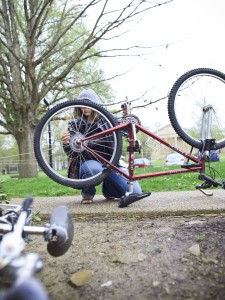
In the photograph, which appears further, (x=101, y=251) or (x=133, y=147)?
(x=133, y=147)

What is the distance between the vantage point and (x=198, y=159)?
2.99 metres

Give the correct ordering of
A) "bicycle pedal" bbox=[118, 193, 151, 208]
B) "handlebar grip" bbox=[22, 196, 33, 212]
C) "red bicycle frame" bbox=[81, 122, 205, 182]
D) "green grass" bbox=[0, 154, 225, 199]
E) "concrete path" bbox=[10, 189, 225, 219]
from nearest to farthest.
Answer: "handlebar grip" bbox=[22, 196, 33, 212] < "concrete path" bbox=[10, 189, 225, 219] < "bicycle pedal" bbox=[118, 193, 151, 208] < "red bicycle frame" bbox=[81, 122, 205, 182] < "green grass" bbox=[0, 154, 225, 199]

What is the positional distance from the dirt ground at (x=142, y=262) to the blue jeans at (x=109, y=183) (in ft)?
2.43

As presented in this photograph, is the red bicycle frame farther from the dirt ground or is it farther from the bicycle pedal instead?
the dirt ground

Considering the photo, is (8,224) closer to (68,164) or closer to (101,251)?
(101,251)

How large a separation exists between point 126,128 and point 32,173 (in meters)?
8.97

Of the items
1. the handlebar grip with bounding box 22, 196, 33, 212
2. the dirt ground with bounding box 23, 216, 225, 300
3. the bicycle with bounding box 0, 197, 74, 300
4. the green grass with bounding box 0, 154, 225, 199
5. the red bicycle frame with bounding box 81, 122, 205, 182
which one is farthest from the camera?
the green grass with bounding box 0, 154, 225, 199

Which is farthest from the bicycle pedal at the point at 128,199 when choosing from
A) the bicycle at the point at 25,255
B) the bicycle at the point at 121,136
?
the bicycle at the point at 25,255

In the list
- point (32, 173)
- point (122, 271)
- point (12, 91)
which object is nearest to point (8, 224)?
point (122, 271)

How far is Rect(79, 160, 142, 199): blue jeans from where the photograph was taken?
301cm

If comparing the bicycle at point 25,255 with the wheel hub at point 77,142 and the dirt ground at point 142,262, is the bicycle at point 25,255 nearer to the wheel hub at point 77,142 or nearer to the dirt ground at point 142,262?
the dirt ground at point 142,262

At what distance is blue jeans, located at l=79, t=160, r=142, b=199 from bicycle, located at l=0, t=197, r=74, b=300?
162 cm

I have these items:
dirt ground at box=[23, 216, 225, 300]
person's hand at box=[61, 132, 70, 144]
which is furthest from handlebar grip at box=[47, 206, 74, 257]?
person's hand at box=[61, 132, 70, 144]

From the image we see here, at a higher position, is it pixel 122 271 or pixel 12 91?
pixel 12 91
